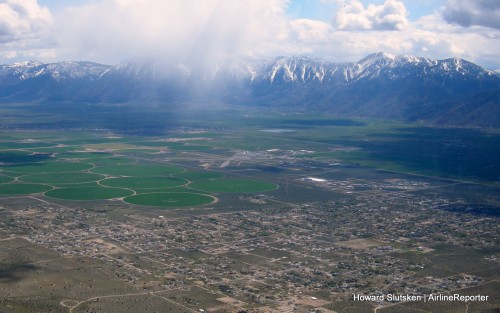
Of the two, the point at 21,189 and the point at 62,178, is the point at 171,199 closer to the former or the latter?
the point at 21,189

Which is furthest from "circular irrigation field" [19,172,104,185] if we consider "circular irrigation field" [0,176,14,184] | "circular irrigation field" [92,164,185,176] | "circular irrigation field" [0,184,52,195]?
"circular irrigation field" [92,164,185,176]

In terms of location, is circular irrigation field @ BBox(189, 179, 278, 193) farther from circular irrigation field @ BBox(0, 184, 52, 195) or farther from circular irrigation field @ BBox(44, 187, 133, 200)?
circular irrigation field @ BBox(0, 184, 52, 195)

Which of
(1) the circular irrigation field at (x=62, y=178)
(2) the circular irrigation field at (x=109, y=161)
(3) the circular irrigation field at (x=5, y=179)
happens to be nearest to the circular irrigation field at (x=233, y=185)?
(1) the circular irrigation field at (x=62, y=178)

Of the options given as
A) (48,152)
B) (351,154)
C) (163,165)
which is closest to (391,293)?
(163,165)

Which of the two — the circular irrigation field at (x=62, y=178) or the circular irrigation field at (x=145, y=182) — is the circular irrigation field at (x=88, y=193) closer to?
the circular irrigation field at (x=145, y=182)

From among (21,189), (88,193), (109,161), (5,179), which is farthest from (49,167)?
(88,193)

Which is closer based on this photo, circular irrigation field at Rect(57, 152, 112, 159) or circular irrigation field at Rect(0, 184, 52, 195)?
circular irrigation field at Rect(0, 184, 52, 195)
